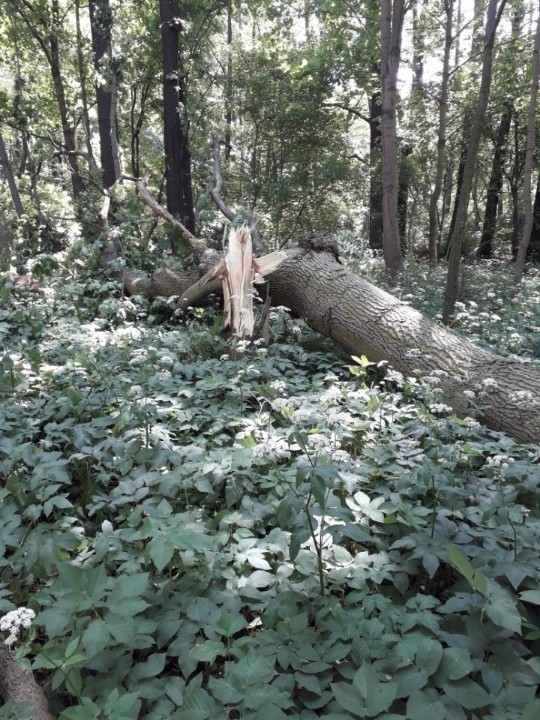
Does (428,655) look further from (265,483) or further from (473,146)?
(473,146)

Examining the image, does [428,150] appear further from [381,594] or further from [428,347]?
[381,594]

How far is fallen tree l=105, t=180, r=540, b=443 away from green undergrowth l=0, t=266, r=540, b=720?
1.14ft

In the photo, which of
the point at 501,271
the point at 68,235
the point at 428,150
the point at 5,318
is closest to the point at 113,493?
the point at 5,318

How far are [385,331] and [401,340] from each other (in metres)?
0.21

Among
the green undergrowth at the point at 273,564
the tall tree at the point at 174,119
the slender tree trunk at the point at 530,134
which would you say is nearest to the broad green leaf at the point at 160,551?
the green undergrowth at the point at 273,564

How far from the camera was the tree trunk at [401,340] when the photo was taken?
3.43 m

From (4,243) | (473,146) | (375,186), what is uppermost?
(375,186)

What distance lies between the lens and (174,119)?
31.6 ft

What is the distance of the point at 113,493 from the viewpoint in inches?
98.7

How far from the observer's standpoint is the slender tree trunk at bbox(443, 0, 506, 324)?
5066mm

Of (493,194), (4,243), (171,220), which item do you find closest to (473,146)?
(171,220)

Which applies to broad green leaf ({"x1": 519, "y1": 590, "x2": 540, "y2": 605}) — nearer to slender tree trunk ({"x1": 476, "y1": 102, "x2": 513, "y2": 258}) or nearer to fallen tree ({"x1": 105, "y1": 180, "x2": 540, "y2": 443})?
fallen tree ({"x1": 105, "y1": 180, "x2": 540, "y2": 443})

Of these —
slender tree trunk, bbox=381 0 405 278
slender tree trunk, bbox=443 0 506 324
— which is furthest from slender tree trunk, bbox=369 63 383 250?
slender tree trunk, bbox=443 0 506 324

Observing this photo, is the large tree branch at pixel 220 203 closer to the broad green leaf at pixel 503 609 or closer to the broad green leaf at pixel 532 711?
the broad green leaf at pixel 503 609
